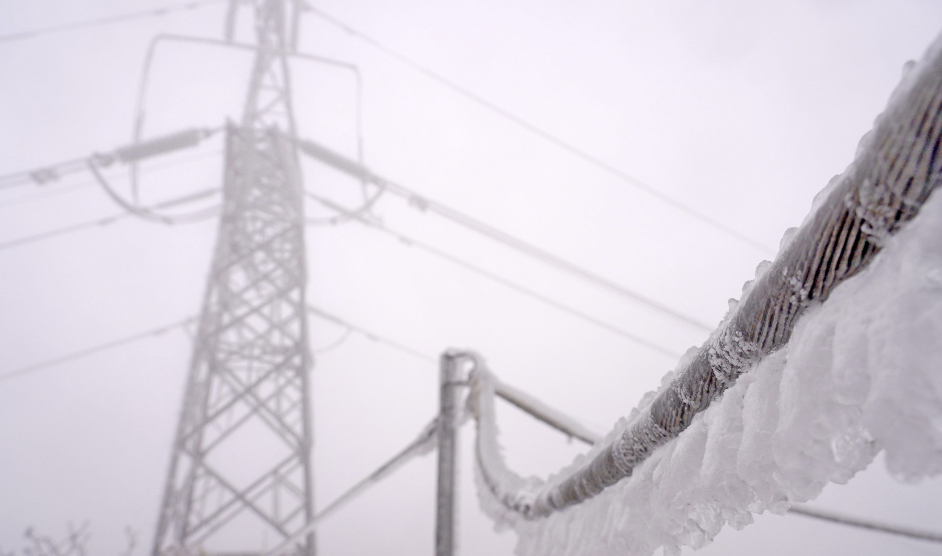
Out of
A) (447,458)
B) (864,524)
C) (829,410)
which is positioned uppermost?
(447,458)

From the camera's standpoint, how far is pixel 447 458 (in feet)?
4.49

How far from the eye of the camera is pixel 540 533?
873mm

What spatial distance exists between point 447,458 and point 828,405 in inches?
46.0

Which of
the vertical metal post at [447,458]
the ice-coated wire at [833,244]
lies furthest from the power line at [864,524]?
the ice-coated wire at [833,244]

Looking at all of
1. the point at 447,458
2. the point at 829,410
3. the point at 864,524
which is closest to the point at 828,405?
the point at 829,410

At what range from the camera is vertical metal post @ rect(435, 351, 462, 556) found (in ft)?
4.36

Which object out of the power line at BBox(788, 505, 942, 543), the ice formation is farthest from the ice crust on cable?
the power line at BBox(788, 505, 942, 543)

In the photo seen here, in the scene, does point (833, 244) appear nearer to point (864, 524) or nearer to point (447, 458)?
point (447, 458)

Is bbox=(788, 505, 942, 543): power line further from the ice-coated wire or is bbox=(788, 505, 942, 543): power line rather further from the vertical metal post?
the ice-coated wire

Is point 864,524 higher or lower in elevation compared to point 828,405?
higher

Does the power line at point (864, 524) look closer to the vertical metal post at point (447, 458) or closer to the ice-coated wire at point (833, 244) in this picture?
the vertical metal post at point (447, 458)

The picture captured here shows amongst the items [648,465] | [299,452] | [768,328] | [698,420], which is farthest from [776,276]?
[299,452]

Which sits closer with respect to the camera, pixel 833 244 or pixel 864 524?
pixel 833 244

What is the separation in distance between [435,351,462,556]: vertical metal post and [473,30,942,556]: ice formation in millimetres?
868
